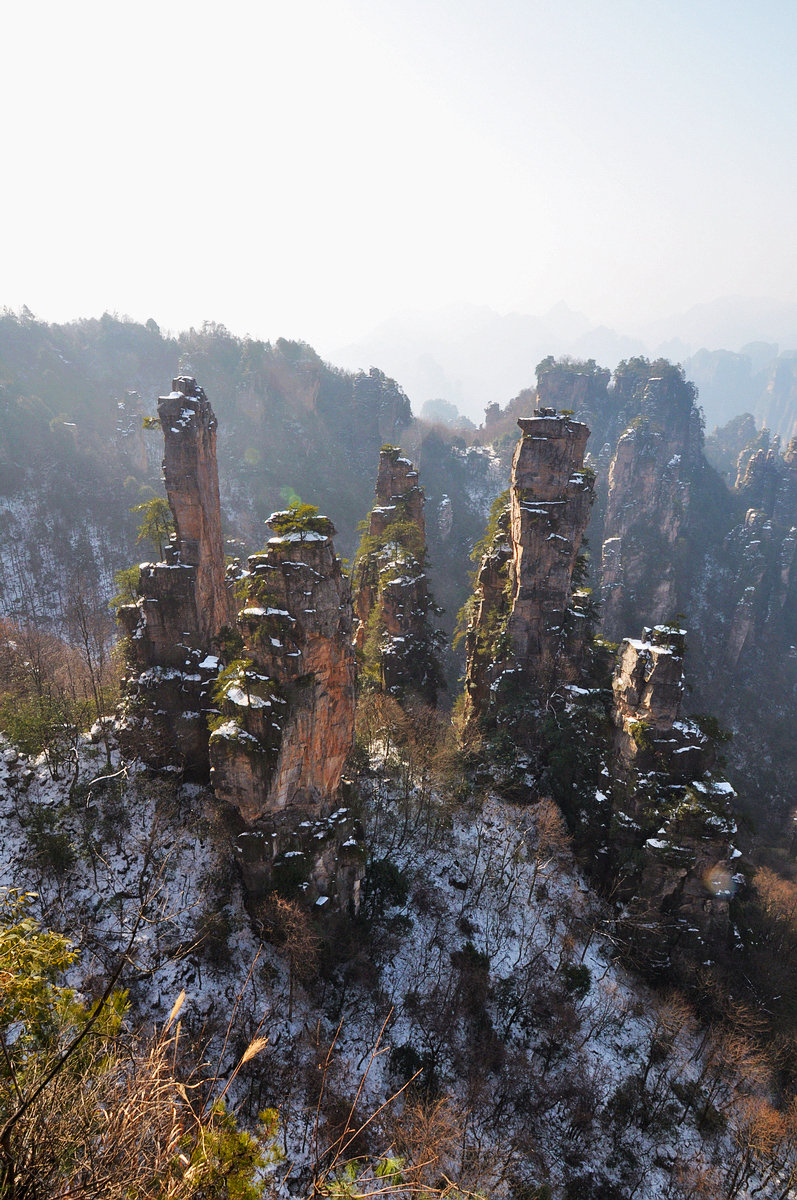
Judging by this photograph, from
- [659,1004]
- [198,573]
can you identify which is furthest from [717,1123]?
[198,573]

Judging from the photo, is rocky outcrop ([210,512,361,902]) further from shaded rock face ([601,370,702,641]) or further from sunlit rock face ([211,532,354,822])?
shaded rock face ([601,370,702,641])

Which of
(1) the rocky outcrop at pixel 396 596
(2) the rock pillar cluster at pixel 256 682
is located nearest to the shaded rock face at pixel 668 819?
(2) the rock pillar cluster at pixel 256 682

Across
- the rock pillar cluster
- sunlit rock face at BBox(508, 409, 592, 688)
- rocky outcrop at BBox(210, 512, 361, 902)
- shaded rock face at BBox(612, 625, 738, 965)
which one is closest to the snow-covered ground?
the rock pillar cluster

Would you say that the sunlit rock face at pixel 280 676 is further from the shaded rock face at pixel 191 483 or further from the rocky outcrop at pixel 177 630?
the shaded rock face at pixel 191 483

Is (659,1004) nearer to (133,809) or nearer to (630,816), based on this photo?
(630,816)

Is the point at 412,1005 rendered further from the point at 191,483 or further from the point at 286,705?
the point at 191,483

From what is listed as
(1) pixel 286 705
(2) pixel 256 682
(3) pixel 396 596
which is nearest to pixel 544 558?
(3) pixel 396 596
